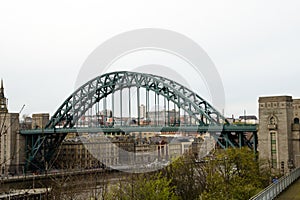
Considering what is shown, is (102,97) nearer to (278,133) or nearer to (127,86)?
(127,86)

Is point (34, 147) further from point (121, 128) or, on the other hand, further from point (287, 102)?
point (287, 102)

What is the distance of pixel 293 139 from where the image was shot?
97.5 ft

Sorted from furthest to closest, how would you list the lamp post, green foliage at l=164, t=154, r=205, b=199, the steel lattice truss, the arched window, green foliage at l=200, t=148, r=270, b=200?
1. the steel lattice truss
2. the arched window
3. green foliage at l=164, t=154, r=205, b=199
4. the lamp post
5. green foliage at l=200, t=148, r=270, b=200

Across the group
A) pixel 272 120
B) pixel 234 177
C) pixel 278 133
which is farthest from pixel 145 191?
pixel 272 120

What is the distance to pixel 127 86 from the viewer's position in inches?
2087

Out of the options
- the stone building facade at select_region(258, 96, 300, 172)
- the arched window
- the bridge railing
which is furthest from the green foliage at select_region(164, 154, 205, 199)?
the bridge railing

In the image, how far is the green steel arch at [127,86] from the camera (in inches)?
1719

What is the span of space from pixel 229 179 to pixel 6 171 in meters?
35.5

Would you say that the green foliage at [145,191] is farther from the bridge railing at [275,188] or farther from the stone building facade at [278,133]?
the stone building facade at [278,133]

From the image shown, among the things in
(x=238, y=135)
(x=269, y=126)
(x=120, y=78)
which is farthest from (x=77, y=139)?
(x=269, y=126)

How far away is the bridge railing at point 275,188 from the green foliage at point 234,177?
95.7 inches

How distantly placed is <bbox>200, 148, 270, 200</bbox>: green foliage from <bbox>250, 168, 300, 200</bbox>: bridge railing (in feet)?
7.98

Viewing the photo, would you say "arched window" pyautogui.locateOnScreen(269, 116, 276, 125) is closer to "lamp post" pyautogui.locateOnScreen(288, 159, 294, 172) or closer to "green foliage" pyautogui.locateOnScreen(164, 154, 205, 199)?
"lamp post" pyautogui.locateOnScreen(288, 159, 294, 172)

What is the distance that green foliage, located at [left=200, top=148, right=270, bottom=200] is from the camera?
20906mm
